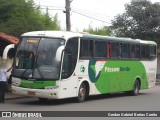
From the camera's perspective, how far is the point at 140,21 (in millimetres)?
49312

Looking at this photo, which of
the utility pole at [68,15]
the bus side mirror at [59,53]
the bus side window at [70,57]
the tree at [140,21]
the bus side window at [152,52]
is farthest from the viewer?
the tree at [140,21]

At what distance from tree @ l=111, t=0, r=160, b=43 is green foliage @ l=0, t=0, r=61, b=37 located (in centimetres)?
1115

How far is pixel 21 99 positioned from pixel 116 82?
5146mm

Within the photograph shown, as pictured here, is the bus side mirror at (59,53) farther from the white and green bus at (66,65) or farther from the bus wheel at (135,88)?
the bus wheel at (135,88)

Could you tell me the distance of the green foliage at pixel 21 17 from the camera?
3189 centimetres

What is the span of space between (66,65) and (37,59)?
1272mm

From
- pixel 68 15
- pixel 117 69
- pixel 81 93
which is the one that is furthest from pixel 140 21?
pixel 81 93

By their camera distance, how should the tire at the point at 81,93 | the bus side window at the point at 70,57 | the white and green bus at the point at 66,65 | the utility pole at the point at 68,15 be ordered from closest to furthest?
the white and green bus at the point at 66,65 < the bus side window at the point at 70,57 < the tire at the point at 81,93 < the utility pole at the point at 68,15

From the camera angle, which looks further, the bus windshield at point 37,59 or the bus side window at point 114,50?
the bus side window at point 114,50

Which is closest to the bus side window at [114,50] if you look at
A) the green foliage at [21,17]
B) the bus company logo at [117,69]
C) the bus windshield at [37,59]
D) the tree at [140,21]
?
the bus company logo at [117,69]

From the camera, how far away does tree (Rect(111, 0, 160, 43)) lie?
48.7m

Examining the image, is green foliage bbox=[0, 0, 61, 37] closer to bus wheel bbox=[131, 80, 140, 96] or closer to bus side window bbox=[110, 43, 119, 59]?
bus wheel bbox=[131, 80, 140, 96]

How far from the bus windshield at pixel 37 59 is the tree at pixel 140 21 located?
3019 cm

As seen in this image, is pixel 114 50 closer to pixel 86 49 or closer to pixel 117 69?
pixel 117 69
